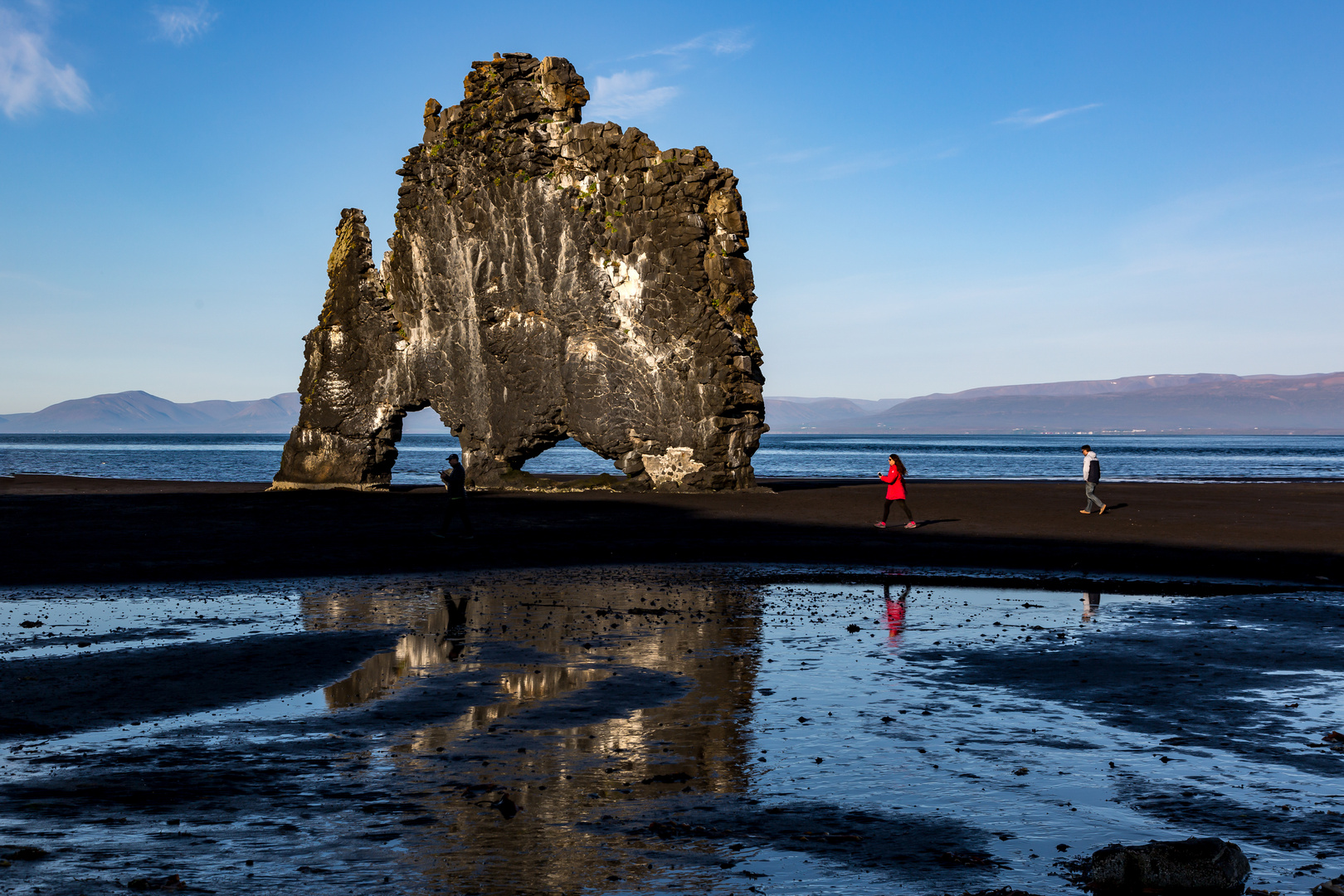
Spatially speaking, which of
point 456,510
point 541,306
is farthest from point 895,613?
point 541,306

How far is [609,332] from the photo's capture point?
33.2 m

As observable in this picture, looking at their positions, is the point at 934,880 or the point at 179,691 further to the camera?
the point at 179,691

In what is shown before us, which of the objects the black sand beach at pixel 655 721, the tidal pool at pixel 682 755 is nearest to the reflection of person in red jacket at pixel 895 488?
the black sand beach at pixel 655 721

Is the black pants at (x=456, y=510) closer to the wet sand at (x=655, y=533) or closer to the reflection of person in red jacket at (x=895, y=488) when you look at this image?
the wet sand at (x=655, y=533)

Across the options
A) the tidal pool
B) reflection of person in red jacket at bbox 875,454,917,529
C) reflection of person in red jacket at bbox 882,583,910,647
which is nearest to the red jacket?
reflection of person in red jacket at bbox 875,454,917,529

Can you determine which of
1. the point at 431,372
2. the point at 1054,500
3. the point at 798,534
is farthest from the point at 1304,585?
the point at 431,372

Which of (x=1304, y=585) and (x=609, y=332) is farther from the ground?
(x=609, y=332)

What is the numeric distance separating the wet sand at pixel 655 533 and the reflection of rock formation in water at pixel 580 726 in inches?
179

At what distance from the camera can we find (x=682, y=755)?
686cm

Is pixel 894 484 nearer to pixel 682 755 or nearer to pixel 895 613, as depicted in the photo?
pixel 895 613

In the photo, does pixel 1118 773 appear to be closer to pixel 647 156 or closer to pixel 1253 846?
pixel 1253 846

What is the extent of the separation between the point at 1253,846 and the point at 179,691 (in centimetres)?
757

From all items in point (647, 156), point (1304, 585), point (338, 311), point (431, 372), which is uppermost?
point (647, 156)

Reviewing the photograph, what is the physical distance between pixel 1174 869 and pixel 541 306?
30677mm
